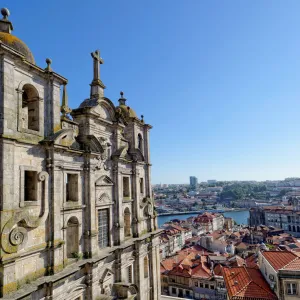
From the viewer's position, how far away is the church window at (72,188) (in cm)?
1788

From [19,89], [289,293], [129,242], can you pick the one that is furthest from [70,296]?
[289,293]

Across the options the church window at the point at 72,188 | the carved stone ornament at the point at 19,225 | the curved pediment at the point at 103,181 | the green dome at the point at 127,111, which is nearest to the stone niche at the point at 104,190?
the curved pediment at the point at 103,181

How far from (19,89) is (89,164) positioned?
6650 mm

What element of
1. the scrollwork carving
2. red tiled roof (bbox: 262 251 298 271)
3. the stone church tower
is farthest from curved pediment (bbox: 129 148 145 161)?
red tiled roof (bbox: 262 251 298 271)

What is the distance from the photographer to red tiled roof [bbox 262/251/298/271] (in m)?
27.1

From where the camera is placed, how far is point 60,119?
16.9m

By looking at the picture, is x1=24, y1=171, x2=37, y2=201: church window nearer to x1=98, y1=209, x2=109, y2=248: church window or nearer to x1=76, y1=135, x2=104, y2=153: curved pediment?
x1=76, y1=135, x2=104, y2=153: curved pediment

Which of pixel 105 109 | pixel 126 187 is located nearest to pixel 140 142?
pixel 126 187

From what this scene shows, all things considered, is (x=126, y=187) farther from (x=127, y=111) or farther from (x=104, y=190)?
(x=127, y=111)

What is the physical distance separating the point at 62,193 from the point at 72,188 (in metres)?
1.81

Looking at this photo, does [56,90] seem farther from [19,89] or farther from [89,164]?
[89,164]

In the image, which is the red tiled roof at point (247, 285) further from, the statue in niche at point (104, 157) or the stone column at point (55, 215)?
the stone column at point (55, 215)

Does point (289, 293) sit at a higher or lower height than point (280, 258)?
lower

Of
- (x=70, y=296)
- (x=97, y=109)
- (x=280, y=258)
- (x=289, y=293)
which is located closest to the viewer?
(x=70, y=296)
